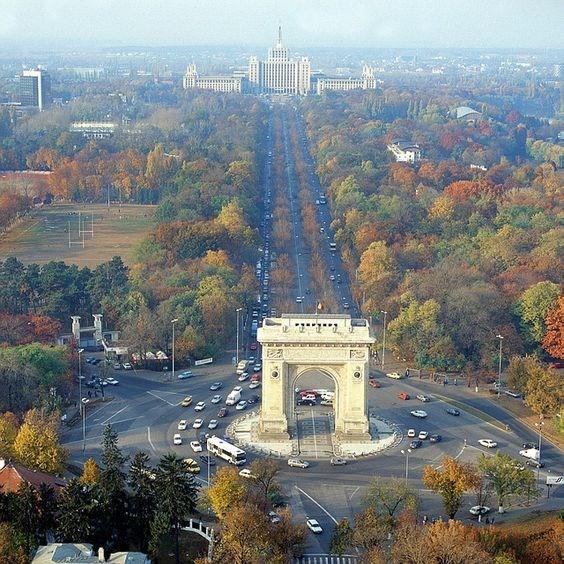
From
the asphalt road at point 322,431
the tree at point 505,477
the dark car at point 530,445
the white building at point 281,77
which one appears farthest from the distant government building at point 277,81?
the tree at point 505,477

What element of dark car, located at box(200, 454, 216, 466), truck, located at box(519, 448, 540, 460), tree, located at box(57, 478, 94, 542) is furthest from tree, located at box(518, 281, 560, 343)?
tree, located at box(57, 478, 94, 542)

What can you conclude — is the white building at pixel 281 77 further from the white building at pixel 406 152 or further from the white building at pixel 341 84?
the white building at pixel 406 152

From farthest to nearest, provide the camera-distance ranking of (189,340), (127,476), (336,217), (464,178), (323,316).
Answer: (464,178) < (336,217) < (189,340) < (323,316) < (127,476)

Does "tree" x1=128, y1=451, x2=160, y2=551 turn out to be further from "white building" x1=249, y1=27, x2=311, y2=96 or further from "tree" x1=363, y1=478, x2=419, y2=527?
"white building" x1=249, y1=27, x2=311, y2=96

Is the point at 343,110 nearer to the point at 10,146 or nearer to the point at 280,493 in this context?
the point at 10,146

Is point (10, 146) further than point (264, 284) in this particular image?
Yes

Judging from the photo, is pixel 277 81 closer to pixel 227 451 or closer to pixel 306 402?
pixel 306 402

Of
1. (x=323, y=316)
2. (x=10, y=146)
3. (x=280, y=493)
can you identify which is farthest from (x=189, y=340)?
(x=10, y=146)
